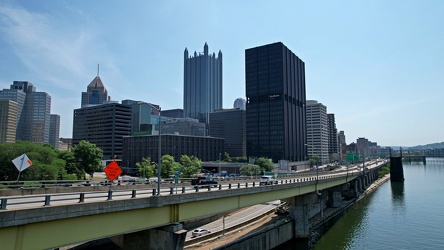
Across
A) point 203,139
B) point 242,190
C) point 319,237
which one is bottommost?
point 319,237

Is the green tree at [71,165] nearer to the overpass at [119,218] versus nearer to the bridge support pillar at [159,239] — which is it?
the overpass at [119,218]

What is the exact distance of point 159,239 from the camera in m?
23.3

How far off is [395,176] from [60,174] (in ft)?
479

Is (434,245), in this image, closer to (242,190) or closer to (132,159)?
(242,190)

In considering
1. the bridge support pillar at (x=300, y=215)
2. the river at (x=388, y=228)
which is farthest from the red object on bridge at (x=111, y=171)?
the bridge support pillar at (x=300, y=215)

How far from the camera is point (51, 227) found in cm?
1538

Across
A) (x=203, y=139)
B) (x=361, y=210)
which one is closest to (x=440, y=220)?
(x=361, y=210)

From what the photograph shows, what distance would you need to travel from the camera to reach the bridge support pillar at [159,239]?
22.6 metres

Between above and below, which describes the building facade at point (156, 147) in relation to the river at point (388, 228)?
above

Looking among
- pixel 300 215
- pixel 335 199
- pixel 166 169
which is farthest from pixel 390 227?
pixel 166 169

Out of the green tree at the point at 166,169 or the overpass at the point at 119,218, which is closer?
the overpass at the point at 119,218

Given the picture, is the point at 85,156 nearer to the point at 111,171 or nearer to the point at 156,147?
the point at 156,147

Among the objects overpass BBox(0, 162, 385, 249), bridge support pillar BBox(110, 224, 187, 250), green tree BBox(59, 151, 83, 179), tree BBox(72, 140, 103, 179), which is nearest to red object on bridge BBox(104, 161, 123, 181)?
overpass BBox(0, 162, 385, 249)

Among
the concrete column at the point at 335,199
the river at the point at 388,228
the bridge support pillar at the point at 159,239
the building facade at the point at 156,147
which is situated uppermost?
the building facade at the point at 156,147
